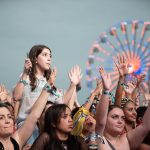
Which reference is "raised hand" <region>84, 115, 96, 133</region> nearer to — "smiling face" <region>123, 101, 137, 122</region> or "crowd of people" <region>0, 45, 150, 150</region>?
"crowd of people" <region>0, 45, 150, 150</region>

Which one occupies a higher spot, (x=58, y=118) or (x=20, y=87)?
(x=20, y=87)

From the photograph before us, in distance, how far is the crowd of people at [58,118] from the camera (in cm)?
243

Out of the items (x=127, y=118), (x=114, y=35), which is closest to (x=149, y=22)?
(x=114, y=35)

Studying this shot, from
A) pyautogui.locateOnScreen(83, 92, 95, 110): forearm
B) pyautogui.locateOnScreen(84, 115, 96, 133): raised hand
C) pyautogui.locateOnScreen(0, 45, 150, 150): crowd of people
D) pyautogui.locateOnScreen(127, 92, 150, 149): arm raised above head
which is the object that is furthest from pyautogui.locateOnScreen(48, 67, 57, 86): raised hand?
pyautogui.locateOnScreen(127, 92, 150, 149): arm raised above head

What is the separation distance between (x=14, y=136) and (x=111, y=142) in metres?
0.75

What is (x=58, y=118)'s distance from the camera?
264cm

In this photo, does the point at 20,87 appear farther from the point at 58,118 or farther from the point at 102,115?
the point at 102,115

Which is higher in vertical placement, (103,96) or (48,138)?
(103,96)

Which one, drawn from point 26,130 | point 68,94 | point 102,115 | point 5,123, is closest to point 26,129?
point 26,130

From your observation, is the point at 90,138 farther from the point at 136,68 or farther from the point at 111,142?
the point at 136,68

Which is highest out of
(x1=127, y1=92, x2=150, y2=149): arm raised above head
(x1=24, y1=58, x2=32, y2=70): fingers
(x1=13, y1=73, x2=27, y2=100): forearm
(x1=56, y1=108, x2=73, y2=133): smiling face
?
(x1=24, y1=58, x2=32, y2=70): fingers

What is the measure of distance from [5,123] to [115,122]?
0.86m

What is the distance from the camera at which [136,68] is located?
16359mm

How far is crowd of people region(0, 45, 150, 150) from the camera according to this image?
2434 mm
